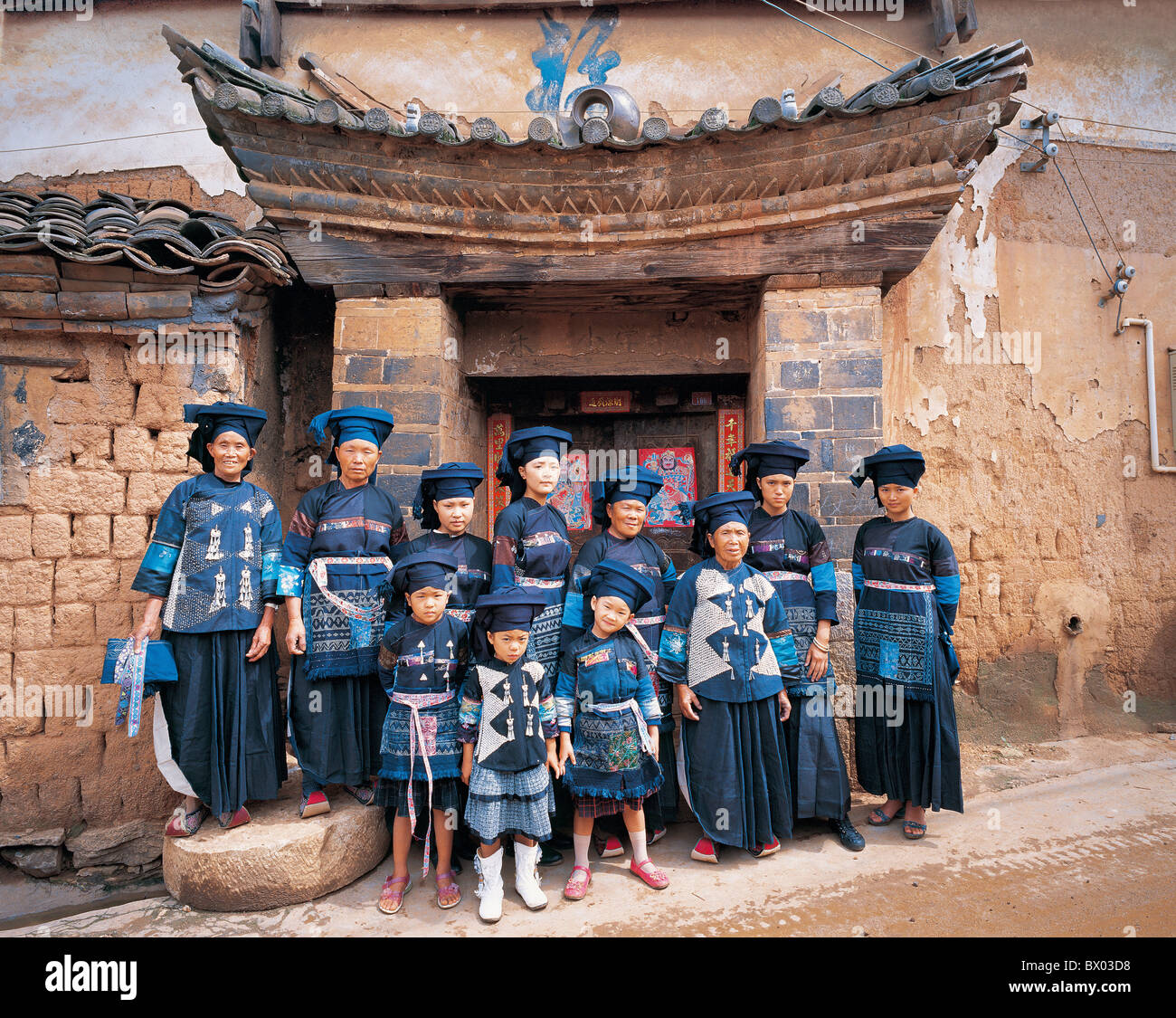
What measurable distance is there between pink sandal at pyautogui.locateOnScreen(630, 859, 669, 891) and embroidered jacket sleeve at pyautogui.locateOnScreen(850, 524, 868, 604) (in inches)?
73.8

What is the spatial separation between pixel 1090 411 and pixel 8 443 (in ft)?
25.7

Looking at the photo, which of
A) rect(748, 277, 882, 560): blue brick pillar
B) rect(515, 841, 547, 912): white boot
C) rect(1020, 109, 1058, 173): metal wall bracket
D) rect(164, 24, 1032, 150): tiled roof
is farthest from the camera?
rect(1020, 109, 1058, 173): metal wall bracket

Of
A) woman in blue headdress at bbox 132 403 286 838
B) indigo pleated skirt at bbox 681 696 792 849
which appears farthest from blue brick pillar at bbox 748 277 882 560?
woman in blue headdress at bbox 132 403 286 838

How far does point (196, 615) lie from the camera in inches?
133

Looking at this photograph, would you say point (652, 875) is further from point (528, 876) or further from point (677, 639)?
point (677, 639)

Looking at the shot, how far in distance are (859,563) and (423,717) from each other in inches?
101

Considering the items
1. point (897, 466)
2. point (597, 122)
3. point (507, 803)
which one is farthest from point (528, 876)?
point (597, 122)

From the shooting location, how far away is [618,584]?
11.0 ft

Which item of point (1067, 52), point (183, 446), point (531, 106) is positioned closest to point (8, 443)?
A: point (183, 446)

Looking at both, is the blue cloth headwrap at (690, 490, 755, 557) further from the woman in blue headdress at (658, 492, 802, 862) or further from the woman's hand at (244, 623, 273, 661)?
the woman's hand at (244, 623, 273, 661)

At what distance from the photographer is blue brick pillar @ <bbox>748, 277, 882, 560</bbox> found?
4.48 metres

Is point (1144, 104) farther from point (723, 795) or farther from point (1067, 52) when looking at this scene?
point (723, 795)

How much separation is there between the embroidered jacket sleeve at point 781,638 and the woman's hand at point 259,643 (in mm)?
2551

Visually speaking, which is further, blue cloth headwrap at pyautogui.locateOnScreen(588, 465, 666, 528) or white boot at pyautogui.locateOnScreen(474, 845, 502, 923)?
blue cloth headwrap at pyautogui.locateOnScreen(588, 465, 666, 528)
